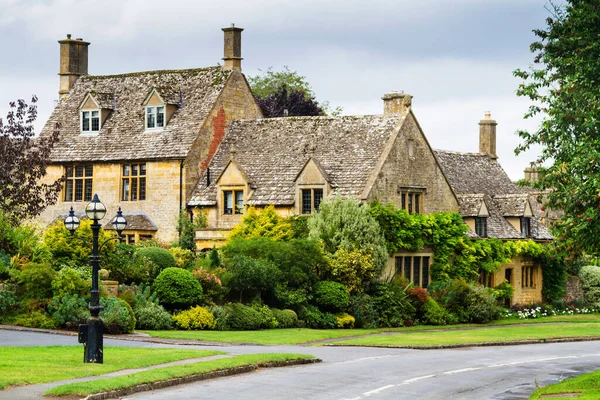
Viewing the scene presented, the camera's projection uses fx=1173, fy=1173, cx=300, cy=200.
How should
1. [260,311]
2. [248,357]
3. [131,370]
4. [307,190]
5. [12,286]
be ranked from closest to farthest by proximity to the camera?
[131,370], [248,357], [12,286], [260,311], [307,190]

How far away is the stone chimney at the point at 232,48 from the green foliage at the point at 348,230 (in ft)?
41.8

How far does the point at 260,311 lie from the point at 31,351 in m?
16.1

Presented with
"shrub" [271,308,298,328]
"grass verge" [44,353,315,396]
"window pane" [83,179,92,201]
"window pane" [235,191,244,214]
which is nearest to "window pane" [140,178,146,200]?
"window pane" [83,179,92,201]

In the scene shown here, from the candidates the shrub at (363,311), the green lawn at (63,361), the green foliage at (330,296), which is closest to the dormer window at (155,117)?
the green foliage at (330,296)

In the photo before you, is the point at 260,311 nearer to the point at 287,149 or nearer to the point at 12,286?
the point at 12,286

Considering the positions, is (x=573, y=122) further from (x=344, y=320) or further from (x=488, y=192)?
(x=488, y=192)

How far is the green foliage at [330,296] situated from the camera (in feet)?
156

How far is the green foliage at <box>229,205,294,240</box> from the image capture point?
169 ft

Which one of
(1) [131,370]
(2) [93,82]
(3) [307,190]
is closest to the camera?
(1) [131,370]

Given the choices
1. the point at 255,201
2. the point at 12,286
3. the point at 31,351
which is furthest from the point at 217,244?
the point at 31,351

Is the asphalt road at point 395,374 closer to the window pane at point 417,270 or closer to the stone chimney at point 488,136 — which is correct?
the window pane at point 417,270

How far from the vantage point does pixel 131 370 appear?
25938 mm

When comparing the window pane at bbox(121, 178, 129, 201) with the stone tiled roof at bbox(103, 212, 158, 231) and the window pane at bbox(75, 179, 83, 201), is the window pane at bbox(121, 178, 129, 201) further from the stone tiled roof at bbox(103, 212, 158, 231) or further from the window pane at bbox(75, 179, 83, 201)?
the window pane at bbox(75, 179, 83, 201)

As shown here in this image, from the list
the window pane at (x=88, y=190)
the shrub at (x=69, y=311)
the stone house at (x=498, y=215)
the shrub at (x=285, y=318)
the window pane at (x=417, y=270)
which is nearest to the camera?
the shrub at (x=69, y=311)
